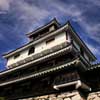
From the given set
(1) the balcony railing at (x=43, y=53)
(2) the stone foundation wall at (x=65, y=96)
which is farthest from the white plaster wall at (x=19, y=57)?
(2) the stone foundation wall at (x=65, y=96)

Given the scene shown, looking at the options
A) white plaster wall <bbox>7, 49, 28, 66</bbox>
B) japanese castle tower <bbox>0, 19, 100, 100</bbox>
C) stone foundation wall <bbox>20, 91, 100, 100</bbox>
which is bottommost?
stone foundation wall <bbox>20, 91, 100, 100</bbox>

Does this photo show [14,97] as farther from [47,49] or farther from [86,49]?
[86,49]

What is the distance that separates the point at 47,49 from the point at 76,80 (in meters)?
7.88

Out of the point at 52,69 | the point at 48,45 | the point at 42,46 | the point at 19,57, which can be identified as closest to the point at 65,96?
the point at 52,69

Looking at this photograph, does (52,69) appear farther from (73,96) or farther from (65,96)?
(73,96)

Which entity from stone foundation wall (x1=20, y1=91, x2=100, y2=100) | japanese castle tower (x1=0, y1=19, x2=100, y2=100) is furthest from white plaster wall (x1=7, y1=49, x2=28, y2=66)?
stone foundation wall (x1=20, y1=91, x2=100, y2=100)

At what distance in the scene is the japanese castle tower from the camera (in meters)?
15.1

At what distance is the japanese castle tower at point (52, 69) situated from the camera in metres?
15.1

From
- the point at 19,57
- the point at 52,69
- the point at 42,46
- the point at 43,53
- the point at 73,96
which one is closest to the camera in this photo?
the point at 73,96

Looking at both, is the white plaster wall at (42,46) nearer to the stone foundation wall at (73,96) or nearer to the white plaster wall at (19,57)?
the white plaster wall at (19,57)

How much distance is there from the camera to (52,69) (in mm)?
16406

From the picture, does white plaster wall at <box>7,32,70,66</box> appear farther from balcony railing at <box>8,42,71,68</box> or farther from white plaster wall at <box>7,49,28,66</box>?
balcony railing at <box>8,42,71,68</box>

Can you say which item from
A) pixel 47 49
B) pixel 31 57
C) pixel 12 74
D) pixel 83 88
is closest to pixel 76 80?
pixel 83 88

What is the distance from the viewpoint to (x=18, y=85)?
65.2 ft
